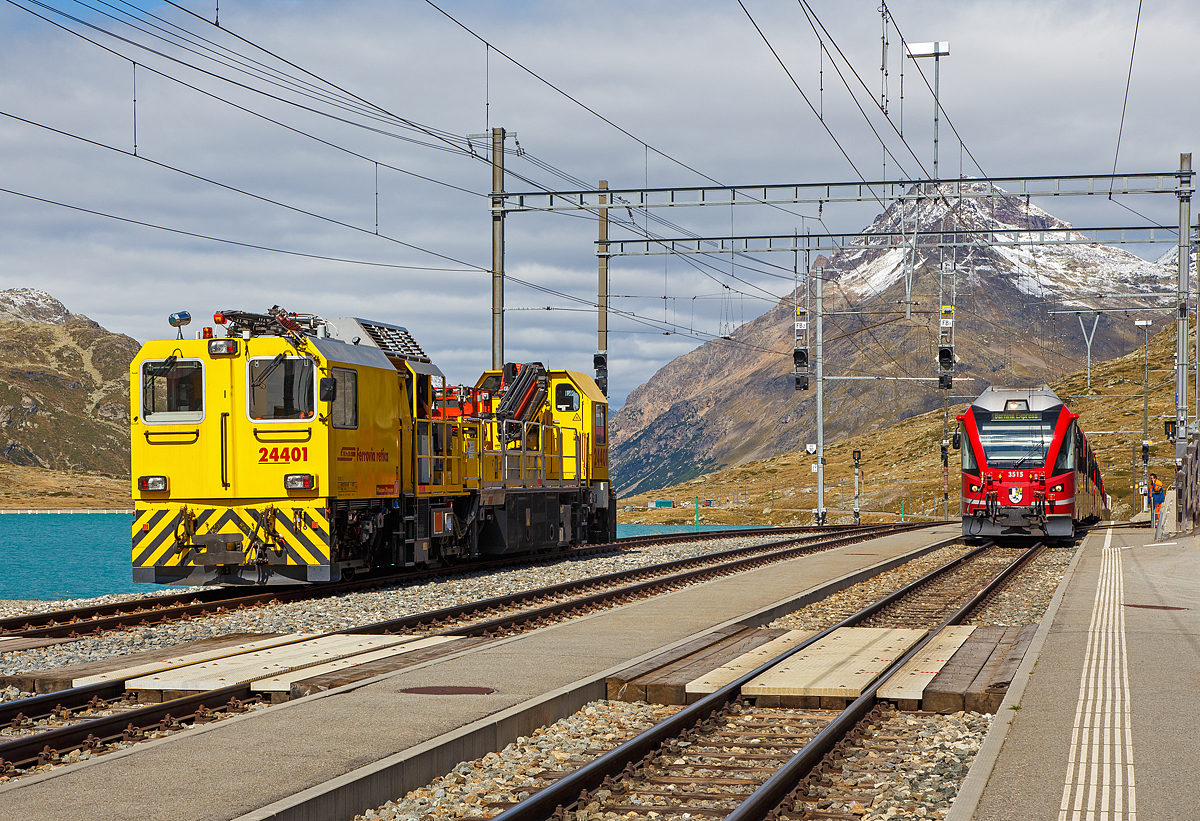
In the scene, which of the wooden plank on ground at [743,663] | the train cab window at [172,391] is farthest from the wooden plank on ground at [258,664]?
the train cab window at [172,391]

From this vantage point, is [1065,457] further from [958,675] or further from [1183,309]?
[958,675]

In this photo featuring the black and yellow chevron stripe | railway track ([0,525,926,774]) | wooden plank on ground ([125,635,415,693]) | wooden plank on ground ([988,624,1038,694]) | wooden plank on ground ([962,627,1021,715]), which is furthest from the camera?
the black and yellow chevron stripe

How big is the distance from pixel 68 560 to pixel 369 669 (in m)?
39.6

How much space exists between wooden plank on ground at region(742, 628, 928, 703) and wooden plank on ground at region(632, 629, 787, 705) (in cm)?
58

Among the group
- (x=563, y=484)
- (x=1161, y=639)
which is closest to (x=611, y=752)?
(x=1161, y=639)

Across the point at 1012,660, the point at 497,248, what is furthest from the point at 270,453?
the point at 497,248

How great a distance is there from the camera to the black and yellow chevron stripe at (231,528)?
18.1 metres

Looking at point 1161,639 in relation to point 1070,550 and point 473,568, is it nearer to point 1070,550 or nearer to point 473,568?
point 473,568

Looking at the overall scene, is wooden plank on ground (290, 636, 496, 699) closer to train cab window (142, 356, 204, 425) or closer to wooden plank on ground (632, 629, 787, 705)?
wooden plank on ground (632, 629, 787, 705)

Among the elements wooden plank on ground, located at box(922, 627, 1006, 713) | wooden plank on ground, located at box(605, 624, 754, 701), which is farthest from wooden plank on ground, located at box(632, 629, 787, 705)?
wooden plank on ground, located at box(922, 627, 1006, 713)

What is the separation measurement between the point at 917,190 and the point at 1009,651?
→ 23.0 metres

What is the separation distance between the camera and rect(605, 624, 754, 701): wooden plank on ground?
1038 centimetres

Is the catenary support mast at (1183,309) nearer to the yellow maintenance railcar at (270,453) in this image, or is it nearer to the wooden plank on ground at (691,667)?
the yellow maintenance railcar at (270,453)

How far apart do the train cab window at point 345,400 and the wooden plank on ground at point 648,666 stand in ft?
24.6
